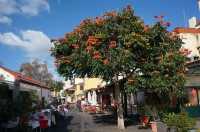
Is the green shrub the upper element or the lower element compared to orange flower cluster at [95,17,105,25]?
lower

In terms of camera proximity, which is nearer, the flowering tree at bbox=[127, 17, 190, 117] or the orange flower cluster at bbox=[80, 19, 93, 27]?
the flowering tree at bbox=[127, 17, 190, 117]

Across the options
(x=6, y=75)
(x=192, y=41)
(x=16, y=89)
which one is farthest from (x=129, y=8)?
(x=6, y=75)

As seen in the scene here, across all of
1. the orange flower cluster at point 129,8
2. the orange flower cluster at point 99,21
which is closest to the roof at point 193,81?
the orange flower cluster at point 129,8

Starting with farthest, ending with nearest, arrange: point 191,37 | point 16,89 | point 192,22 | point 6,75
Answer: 1. point 192,22
2. point 191,37
3. point 6,75
4. point 16,89

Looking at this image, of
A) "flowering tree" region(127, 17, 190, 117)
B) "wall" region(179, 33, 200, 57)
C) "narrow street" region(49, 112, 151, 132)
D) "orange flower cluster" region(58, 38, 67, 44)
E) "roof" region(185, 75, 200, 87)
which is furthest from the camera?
"wall" region(179, 33, 200, 57)

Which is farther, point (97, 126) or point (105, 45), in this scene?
point (97, 126)

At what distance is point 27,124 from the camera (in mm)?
22062

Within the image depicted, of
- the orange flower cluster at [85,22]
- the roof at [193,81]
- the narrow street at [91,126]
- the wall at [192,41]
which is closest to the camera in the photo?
the orange flower cluster at [85,22]

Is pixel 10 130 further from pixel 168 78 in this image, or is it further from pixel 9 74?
pixel 9 74

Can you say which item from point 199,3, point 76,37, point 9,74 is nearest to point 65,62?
point 76,37

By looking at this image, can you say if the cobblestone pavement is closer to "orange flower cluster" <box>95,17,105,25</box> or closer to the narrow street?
the narrow street

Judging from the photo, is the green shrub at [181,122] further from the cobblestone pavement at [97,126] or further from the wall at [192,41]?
the wall at [192,41]

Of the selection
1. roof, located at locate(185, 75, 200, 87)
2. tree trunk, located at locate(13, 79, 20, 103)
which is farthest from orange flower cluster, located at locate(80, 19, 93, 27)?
tree trunk, located at locate(13, 79, 20, 103)

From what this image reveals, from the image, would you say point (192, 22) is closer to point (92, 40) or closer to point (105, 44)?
point (105, 44)
